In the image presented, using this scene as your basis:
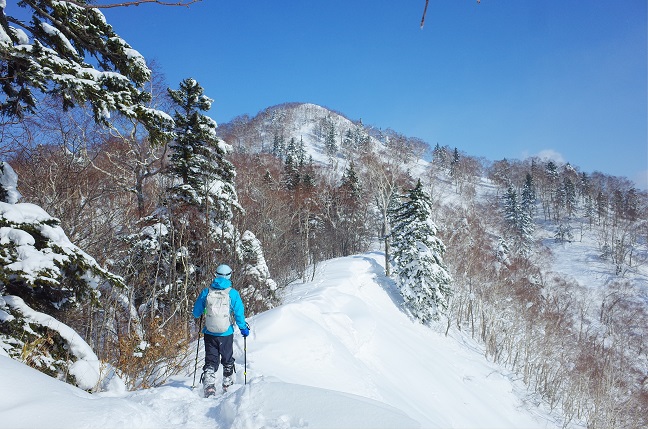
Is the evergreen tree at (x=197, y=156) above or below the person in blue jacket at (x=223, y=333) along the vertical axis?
above

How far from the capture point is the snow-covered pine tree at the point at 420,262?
1912 centimetres

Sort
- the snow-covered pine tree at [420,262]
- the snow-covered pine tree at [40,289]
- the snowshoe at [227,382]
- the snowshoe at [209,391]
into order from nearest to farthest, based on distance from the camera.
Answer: the snow-covered pine tree at [40,289]
the snowshoe at [209,391]
the snowshoe at [227,382]
the snow-covered pine tree at [420,262]

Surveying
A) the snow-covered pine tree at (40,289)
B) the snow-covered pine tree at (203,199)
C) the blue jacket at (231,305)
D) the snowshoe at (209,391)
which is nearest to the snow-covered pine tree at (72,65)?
the snow-covered pine tree at (40,289)

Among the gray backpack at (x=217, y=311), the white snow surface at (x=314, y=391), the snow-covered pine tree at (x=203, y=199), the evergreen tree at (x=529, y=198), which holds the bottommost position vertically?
the white snow surface at (x=314, y=391)

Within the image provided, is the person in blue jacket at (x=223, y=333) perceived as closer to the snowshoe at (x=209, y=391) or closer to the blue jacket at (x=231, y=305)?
the blue jacket at (x=231, y=305)

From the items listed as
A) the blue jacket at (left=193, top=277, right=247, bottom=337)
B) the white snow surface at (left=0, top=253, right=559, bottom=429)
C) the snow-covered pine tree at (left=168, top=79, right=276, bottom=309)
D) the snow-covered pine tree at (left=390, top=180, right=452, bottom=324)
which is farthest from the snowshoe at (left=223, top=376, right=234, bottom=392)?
the snow-covered pine tree at (left=390, top=180, right=452, bottom=324)

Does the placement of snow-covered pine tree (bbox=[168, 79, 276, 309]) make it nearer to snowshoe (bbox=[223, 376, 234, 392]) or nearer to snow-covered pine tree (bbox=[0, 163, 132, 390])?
snowshoe (bbox=[223, 376, 234, 392])

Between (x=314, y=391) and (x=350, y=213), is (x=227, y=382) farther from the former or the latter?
(x=350, y=213)

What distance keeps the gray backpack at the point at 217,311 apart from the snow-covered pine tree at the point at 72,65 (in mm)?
2199

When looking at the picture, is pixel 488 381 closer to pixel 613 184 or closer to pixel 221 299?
pixel 221 299

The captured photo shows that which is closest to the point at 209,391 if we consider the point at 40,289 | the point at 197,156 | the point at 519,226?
the point at 40,289

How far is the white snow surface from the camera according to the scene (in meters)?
2.46

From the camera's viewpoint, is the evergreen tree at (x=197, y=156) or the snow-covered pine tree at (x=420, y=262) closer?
the evergreen tree at (x=197, y=156)

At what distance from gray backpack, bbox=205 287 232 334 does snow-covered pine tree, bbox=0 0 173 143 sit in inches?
86.6
